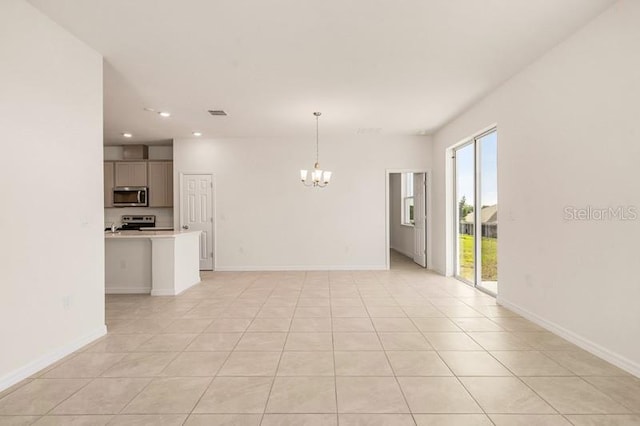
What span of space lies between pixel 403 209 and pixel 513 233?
19.1 feet

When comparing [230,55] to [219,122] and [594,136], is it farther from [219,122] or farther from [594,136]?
[594,136]

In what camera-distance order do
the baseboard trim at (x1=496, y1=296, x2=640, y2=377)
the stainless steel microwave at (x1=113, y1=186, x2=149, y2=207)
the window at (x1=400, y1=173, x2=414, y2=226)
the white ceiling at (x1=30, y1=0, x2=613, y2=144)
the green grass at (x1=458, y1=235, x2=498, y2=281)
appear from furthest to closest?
1. the window at (x1=400, y1=173, x2=414, y2=226)
2. the stainless steel microwave at (x1=113, y1=186, x2=149, y2=207)
3. the green grass at (x1=458, y1=235, x2=498, y2=281)
4. the white ceiling at (x1=30, y1=0, x2=613, y2=144)
5. the baseboard trim at (x1=496, y1=296, x2=640, y2=377)

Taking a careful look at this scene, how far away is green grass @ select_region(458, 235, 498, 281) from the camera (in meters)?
5.00

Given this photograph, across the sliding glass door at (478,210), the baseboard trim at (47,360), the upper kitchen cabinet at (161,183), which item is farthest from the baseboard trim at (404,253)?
the baseboard trim at (47,360)

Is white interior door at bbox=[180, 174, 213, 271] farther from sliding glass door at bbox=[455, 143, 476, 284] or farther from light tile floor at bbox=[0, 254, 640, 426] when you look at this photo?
sliding glass door at bbox=[455, 143, 476, 284]

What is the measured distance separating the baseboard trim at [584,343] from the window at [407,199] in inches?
218

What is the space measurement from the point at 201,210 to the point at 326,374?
5582 millimetres

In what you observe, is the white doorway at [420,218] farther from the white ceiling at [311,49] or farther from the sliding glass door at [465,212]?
the white ceiling at [311,49]

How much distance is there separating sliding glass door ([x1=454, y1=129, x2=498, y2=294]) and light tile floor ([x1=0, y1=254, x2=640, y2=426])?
3.45ft

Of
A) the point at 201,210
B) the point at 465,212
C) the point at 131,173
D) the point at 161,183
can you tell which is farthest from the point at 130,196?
the point at 465,212

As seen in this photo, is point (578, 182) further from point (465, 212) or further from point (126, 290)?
point (126, 290)

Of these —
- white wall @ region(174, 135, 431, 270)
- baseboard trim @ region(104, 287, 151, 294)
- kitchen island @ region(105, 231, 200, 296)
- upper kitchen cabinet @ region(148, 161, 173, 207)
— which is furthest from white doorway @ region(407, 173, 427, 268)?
upper kitchen cabinet @ region(148, 161, 173, 207)

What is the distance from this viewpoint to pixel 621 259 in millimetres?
2613

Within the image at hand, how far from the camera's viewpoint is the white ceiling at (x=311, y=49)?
270 cm
